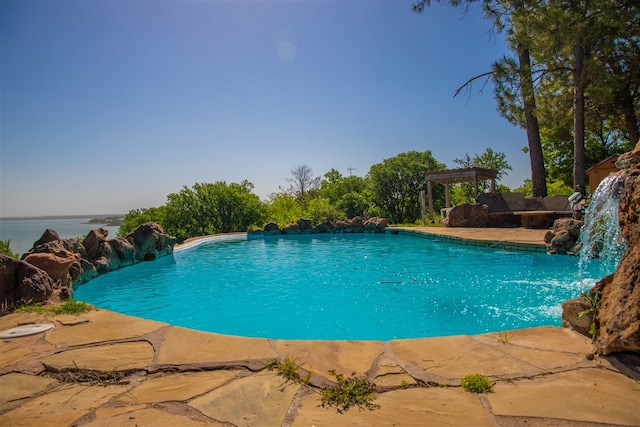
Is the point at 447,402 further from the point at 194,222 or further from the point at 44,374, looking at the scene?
the point at 194,222

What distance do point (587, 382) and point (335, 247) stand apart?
33.7ft

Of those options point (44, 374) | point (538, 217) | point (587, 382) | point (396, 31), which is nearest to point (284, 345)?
point (44, 374)

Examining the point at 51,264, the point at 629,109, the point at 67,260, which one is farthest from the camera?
the point at 629,109

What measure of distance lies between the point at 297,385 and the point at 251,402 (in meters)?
0.24

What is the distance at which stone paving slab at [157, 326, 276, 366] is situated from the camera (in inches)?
77.4

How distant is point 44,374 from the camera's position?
1.88m

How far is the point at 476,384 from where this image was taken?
1.58 meters

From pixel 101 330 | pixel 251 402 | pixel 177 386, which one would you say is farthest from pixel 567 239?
pixel 101 330

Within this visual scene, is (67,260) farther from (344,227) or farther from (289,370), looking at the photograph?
(344,227)

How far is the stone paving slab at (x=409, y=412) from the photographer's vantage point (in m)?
1.34

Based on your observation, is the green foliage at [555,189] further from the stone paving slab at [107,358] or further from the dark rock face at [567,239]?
the stone paving slab at [107,358]

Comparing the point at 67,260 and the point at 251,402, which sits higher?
the point at 67,260

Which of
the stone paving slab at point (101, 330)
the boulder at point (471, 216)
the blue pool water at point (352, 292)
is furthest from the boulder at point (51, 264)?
the boulder at point (471, 216)

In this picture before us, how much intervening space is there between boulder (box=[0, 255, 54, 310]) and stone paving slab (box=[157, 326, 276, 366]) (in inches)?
76.6
